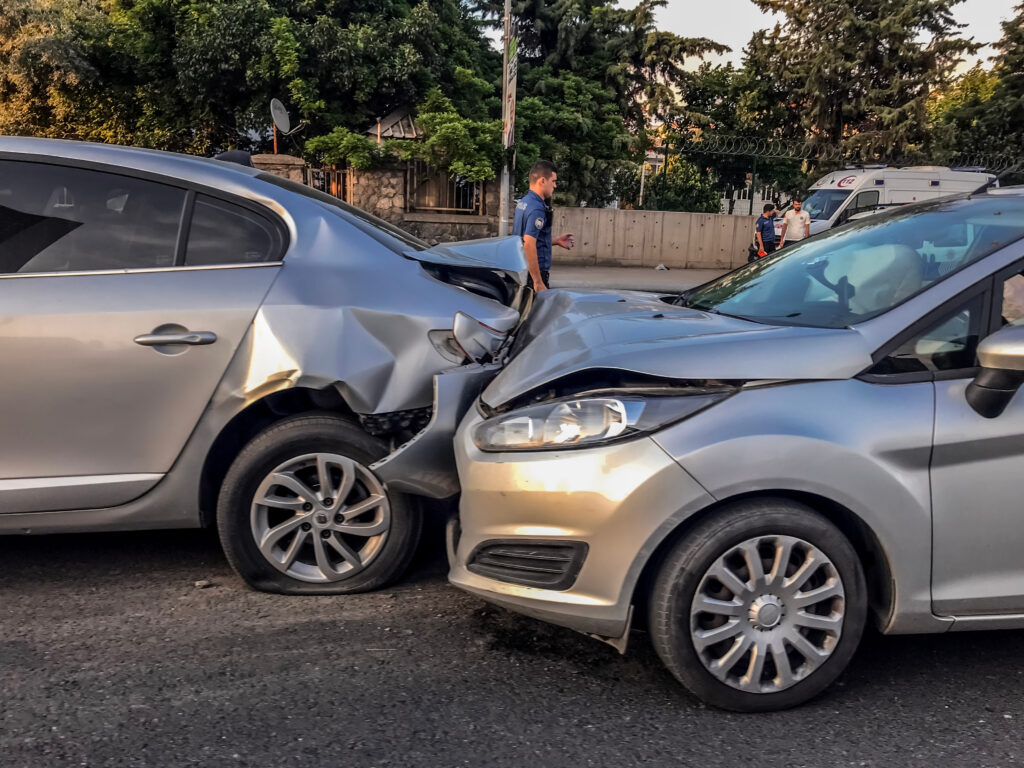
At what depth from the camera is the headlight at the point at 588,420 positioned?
261 centimetres

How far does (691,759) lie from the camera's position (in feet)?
8.03

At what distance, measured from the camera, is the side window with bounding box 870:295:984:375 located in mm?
2723

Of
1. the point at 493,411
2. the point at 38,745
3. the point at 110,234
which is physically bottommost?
the point at 38,745

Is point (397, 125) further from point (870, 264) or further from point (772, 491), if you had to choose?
point (772, 491)

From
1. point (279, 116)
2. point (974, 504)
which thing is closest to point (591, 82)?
point (279, 116)

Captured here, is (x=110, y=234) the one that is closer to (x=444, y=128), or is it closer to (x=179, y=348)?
(x=179, y=348)

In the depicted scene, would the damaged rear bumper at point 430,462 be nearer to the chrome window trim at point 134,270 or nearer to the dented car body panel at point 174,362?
the dented car body panel at point 174,362

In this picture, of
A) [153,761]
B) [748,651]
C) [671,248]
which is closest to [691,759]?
[748,651]

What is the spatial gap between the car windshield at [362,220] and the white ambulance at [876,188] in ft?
48.4

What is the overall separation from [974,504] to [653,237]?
19.0 m

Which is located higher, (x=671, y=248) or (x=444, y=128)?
(x=444, y=128)

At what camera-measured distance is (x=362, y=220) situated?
150 inches

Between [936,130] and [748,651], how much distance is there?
86.4 ft

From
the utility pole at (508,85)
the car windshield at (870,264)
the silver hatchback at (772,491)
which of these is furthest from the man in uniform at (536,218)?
the utility pole at (508,85)
